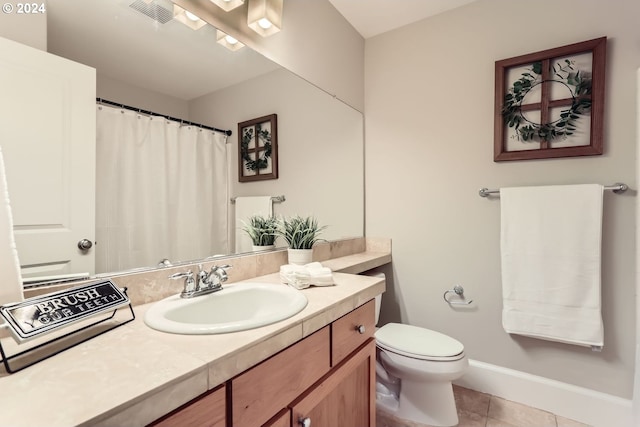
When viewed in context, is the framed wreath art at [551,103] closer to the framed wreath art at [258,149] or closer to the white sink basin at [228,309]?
the framed wreath art at [258,149]

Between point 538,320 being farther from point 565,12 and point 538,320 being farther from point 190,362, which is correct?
point 190,362

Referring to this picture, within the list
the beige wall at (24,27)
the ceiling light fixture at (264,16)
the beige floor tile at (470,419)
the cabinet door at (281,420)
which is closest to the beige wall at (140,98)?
the beige wall at (24,27)

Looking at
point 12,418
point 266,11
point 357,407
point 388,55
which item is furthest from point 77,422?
point 388,55

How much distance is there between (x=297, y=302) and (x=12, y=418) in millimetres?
628

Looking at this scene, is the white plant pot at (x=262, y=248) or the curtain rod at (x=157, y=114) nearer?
the curtain rod at (x=157, y=114)

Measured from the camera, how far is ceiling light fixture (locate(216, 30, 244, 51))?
1.30 meters

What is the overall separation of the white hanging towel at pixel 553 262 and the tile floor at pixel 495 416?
422mm

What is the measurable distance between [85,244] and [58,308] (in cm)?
29

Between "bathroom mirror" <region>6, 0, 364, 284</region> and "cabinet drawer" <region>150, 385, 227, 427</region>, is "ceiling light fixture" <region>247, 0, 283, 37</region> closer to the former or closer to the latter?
"bathroom mirror" <region>6, 0, 364, 284</region>

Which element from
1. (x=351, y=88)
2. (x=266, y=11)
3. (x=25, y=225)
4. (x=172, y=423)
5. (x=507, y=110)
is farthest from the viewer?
(x=351, y=88)

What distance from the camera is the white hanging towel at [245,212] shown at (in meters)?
1.41

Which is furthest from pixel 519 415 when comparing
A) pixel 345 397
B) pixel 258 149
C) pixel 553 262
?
pixel 258 149

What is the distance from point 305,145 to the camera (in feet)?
6.12

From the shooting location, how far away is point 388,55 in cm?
214
